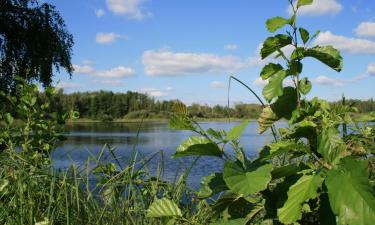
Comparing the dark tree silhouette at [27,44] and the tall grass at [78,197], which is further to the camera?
the dark tree silhouette at [27,44]

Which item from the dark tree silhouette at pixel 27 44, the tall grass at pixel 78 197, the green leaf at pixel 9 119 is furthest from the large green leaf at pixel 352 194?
the dark tree silhouette at pixel 27 44

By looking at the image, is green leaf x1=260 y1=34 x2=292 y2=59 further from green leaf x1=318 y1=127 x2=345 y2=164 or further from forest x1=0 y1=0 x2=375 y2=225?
green leaf x1=318 y1=127 x2=345 y2=164

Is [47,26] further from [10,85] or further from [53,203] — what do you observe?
[53,203]

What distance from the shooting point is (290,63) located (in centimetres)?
128

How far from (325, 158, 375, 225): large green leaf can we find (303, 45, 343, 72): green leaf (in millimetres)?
347

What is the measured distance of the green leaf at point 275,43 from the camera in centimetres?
123

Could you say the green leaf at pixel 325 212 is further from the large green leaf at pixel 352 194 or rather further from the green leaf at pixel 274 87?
the green leaf at pixel 274 87

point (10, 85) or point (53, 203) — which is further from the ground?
point (10, 85)

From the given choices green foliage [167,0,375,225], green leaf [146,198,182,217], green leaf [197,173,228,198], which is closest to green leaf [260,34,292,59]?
green foliage [167,0,375,225]

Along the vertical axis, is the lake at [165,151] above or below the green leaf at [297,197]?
below

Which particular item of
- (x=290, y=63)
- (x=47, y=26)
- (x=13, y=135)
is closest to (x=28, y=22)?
(x=47, y=26)

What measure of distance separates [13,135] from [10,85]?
33.1ft

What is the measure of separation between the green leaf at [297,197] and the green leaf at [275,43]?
1.25ft

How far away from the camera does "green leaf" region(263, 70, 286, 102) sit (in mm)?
1237
